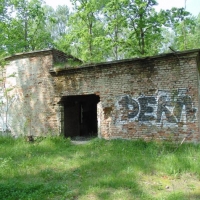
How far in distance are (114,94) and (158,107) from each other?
185 centimetres

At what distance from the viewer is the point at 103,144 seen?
9.03 metres

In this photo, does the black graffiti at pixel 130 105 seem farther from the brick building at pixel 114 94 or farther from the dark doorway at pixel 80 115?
the dark doorway at pixel 80 115

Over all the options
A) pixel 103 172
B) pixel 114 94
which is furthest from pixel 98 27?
pixel 103 172

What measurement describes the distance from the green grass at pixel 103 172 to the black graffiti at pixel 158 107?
3.15 ft

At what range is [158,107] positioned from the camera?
8508 millimetres

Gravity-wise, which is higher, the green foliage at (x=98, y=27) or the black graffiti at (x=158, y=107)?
the green foliage at (x=98, y=27)

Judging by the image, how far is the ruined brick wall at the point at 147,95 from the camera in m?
8.09

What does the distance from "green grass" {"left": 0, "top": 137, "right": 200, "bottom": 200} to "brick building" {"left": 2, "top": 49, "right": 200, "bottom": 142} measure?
A: 0.76m

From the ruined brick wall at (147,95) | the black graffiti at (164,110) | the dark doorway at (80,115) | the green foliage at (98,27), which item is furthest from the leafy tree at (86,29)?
the black graffiti at (164,110)

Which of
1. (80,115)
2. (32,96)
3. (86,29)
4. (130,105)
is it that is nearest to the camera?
(130,105)

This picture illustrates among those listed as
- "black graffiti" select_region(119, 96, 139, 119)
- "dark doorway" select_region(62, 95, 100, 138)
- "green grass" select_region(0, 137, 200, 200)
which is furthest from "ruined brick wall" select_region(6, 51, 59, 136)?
"black graffiti" select_region(119, 96, 139, 119)

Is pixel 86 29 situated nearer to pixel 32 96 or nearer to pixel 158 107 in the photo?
pixel 32 96

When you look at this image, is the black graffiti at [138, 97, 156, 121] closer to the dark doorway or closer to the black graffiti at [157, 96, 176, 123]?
the black graffiti at [157, 96, 176, 123]

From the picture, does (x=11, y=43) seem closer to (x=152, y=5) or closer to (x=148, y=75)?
(x=152, y=5)
